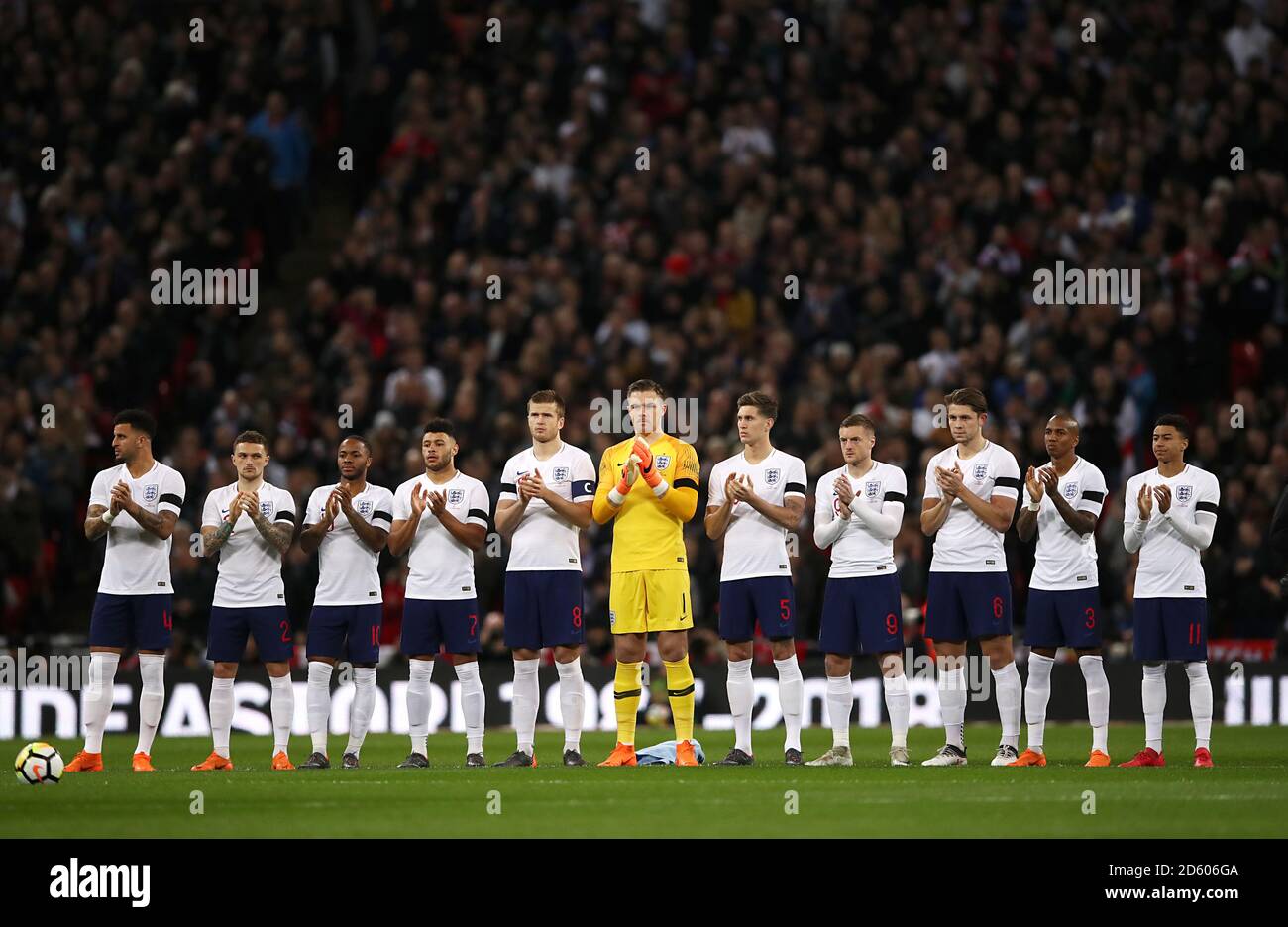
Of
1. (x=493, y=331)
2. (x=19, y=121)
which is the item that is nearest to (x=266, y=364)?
(x=493, y=331)

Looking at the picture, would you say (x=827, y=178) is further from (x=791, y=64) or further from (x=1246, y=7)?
(x=1246, y=7)

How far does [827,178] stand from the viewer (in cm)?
2584

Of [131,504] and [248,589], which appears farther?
[248,589]

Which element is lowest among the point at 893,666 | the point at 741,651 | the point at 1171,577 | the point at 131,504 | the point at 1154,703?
the point at 1154,703

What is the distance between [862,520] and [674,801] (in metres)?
3.57

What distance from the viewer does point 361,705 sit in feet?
47.7

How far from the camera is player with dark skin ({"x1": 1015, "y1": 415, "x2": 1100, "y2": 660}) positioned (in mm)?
13984

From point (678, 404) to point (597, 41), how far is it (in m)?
7.66

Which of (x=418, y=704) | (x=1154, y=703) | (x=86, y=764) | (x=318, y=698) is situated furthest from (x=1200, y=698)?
(x=86, y=764)

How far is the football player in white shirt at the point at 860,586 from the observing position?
14.1m

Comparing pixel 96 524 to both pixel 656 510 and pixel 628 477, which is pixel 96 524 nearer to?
pixel 628 477

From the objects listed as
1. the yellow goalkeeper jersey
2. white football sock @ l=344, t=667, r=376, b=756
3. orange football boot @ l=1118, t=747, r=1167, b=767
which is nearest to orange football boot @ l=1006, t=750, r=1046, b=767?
orange football boot @ l=1118, t=747, r=1167, b=767

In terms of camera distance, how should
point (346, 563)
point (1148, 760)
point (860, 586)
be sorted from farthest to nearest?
point (346, 563) < point (860, 586) < point (1148, 760)

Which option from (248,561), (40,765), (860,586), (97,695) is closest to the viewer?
(40,765)
